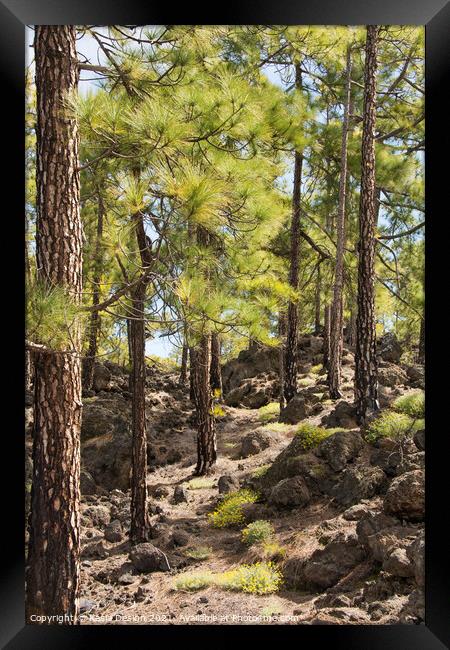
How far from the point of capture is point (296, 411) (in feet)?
19.0

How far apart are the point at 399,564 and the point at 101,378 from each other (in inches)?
192

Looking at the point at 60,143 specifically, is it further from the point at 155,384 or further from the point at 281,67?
the point at 155,384

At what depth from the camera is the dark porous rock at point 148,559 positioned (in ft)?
12.4

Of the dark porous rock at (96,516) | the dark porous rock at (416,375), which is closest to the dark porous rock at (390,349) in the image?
the dark porous rock at (416,375)

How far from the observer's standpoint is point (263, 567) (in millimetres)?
3398

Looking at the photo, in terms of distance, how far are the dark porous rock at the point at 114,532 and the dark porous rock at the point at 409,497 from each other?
217 cm

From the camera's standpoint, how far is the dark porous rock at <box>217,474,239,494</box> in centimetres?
477

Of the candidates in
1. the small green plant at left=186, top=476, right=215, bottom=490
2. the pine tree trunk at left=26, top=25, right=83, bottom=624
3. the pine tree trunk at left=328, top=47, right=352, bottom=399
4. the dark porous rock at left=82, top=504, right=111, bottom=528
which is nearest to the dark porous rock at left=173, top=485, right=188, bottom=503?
the small green plant at left=186, top=476, right=215, bottom=490

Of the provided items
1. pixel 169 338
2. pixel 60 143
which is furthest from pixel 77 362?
pixel 60 143

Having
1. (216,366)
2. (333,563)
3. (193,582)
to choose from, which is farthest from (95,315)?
(216,366)

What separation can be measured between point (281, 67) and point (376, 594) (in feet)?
15.4

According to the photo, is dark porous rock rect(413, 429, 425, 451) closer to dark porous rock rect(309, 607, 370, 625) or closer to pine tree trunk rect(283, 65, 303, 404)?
dark porous rock rect(309, 607, 370, 625)
